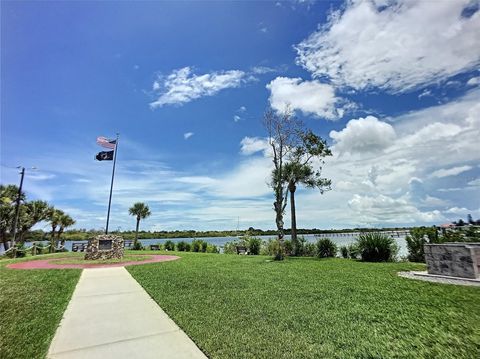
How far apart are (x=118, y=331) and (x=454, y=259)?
899 cm

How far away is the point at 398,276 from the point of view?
27.1 ft

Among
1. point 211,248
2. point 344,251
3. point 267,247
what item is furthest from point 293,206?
point 211,248

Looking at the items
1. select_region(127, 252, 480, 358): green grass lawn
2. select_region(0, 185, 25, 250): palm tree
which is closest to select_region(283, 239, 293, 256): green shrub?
select_region(127, 252, 480, 358): green grass lawn

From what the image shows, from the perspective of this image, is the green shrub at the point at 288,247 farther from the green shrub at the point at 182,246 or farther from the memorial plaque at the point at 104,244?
the green shrub at the point at 182,246

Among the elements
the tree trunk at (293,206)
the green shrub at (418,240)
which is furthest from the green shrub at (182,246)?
→ the green shrub at (418,240)

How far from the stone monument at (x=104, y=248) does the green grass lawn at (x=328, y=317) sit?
35.5 feet

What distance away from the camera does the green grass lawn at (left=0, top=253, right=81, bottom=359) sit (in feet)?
13.0

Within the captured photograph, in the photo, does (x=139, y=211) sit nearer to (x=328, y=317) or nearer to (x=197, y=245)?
(x=197, y=245)

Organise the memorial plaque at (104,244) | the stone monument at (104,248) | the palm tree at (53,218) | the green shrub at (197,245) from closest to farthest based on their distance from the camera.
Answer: the stone monument at (104,248) → the memorial plaque at (104,244) → the green shrub at (197,245) → the palm tree at (53,218)

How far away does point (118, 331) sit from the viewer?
14.7ft

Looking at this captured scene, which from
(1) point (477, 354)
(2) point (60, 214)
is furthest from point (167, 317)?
(2) point (60, 214)

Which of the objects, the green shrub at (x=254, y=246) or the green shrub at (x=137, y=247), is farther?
the green shrub at (x=137, y=247)

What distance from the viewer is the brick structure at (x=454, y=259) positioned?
7.46 meters

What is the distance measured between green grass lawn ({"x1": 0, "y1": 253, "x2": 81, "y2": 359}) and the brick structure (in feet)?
32.3
